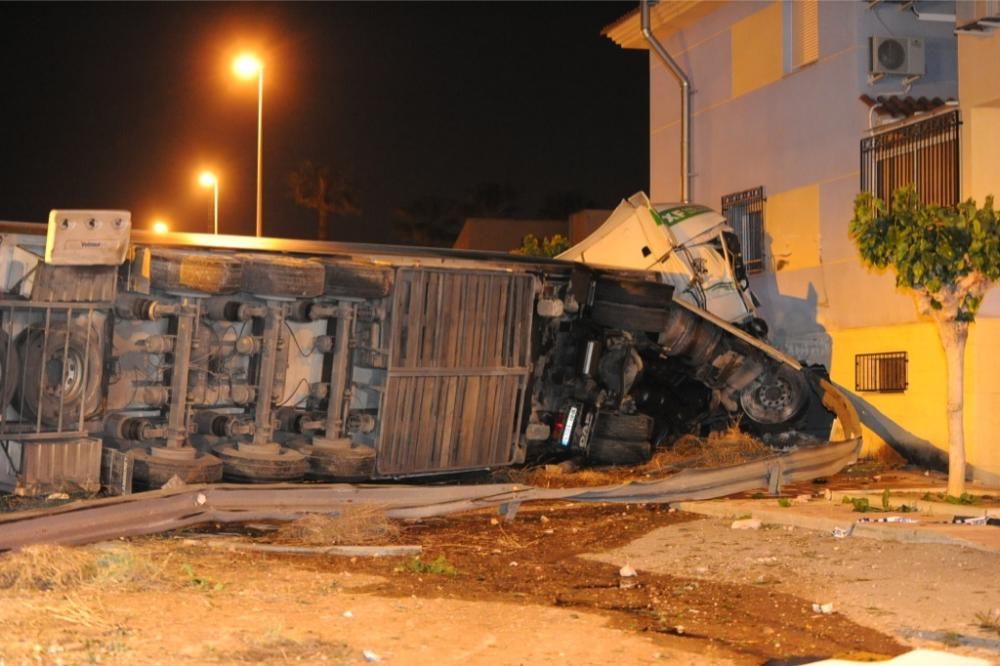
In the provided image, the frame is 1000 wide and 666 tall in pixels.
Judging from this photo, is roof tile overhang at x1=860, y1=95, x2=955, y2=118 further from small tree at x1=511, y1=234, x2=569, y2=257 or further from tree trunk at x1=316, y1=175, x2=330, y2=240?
tree trunk at x1=316, y1=175, x2=330, y2=240

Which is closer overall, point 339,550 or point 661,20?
point 339,550

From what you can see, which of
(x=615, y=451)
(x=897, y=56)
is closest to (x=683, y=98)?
(x=897, y=56)

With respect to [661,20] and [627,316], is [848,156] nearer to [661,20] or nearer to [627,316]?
[627,316]

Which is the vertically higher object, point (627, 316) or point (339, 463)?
point (627, 316)

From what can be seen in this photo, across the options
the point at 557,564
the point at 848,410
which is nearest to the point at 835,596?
the point at 557,564

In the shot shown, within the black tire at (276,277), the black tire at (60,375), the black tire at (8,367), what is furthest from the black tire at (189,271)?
the black tire at (8,367)

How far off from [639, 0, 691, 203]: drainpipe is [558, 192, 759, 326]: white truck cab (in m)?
5.82

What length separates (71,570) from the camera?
7.96m

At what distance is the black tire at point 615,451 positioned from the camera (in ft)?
51.5

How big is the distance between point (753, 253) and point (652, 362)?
5.81m

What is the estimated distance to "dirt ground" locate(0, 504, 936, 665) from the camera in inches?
252

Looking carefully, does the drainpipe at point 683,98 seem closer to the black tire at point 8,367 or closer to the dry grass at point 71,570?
the black tire at point 8,367

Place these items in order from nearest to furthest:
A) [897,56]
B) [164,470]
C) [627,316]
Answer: [164,470], [627,316], [897,56]

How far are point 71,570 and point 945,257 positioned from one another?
8230 mm
